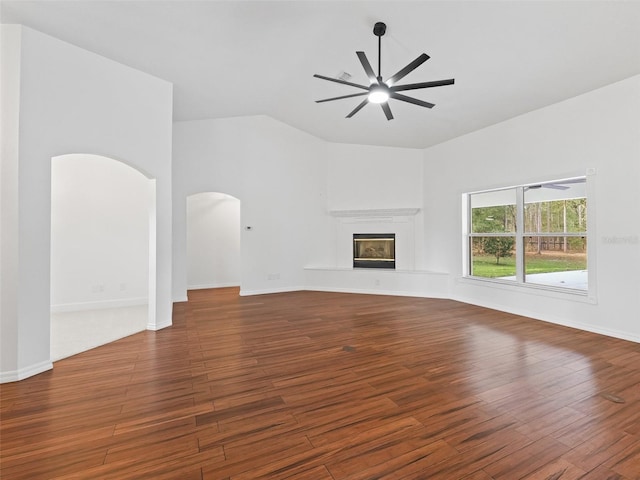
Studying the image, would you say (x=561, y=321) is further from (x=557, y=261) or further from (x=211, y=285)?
(x=211, y=285)

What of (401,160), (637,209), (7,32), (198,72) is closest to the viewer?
(7,32)

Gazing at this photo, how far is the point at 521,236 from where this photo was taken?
5156 millimetres

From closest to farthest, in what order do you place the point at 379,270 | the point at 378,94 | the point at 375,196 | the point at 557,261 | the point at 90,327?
the point at 378,94
the point at 90,327
the point at 557,261
the point at 379,270
the point at 375,196

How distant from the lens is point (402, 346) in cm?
351

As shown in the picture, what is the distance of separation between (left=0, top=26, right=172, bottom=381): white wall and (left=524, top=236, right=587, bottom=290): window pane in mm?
5987

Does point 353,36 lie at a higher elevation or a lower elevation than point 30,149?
higher

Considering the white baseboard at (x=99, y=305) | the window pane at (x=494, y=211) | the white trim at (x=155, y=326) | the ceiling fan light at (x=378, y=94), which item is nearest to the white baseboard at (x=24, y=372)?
the white trim at (x=155, y=326)

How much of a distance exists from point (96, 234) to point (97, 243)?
0.16m

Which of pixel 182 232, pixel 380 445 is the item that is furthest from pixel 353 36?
pixel 182 232

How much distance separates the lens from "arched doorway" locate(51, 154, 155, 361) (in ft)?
16.5

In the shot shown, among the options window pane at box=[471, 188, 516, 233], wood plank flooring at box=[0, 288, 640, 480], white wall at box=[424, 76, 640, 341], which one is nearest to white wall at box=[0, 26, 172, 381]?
wood plank flooring at box=[0, 288, 640, 480]

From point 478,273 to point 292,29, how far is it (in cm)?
519

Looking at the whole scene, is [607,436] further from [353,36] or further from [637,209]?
[353,36]

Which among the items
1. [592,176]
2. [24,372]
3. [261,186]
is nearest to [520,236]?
[592,176]
